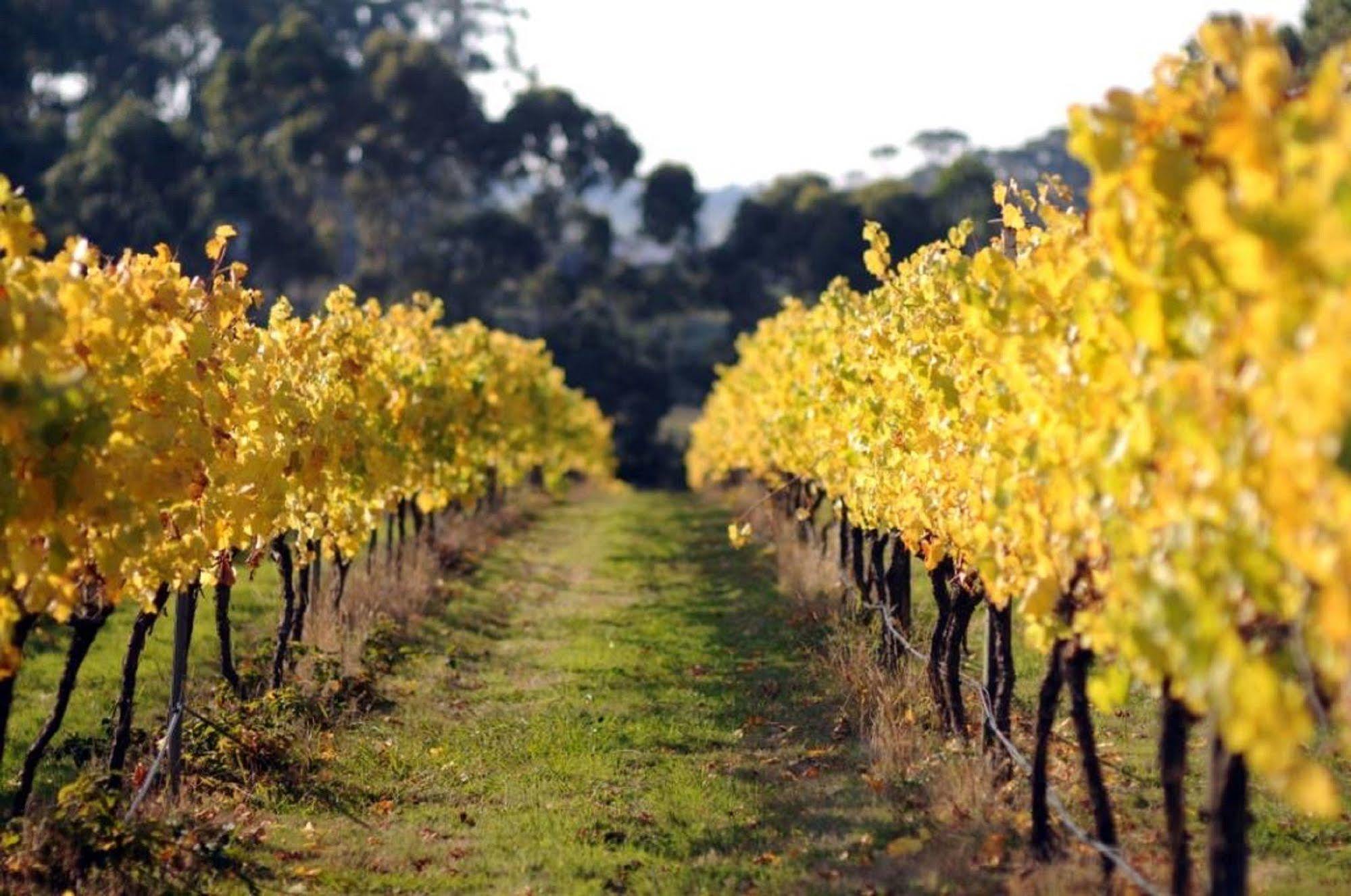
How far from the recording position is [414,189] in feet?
210

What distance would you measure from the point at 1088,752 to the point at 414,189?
59.9 meters

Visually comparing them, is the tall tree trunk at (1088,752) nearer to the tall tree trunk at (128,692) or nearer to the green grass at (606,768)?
the green grass at (606,768)

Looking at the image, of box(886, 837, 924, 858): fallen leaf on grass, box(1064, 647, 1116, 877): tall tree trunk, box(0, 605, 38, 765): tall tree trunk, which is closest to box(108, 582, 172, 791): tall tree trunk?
box(0, 605, 38, 765): tall tree trunk

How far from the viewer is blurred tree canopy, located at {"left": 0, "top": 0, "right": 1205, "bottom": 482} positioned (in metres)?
54.6

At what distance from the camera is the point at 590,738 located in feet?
34.8

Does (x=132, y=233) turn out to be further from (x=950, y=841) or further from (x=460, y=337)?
(x=950, y=841)

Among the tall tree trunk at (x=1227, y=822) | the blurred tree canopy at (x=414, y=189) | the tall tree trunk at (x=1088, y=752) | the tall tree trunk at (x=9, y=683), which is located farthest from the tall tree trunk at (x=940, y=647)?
the blurred tree canopy at (x=414, y=189)

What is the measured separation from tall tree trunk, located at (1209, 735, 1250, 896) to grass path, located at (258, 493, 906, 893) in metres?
2.19

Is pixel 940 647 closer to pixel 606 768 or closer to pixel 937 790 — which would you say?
pixel 937 790

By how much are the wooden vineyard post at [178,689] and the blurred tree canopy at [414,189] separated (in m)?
44.4

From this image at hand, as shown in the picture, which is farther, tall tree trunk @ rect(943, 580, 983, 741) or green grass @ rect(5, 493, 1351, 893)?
tall tree trunk @ rect(943, 580, 983, 741)

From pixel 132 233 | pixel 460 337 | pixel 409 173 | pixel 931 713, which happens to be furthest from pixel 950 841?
pixel 409 173

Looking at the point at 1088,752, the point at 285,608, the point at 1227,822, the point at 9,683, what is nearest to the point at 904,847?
the point at 1088,752

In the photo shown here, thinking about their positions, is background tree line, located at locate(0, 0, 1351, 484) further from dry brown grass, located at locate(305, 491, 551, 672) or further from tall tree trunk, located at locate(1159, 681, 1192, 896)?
tall tree trunk, located at locate(1159, 681, 1192, 896)
